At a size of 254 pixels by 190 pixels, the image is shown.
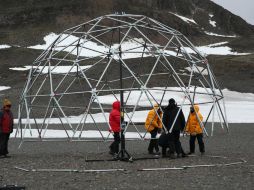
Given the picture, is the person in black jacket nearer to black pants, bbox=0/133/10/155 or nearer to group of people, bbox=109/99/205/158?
group of people, bbox=109/99/205/158

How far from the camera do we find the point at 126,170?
44.4 ft

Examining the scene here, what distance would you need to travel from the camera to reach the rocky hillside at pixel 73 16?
3531 inches

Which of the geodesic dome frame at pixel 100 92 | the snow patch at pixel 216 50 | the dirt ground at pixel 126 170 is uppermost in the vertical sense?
the snow patch at pixel 216 50

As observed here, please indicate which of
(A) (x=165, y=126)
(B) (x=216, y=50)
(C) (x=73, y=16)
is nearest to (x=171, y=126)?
(A) (x=165, y=126)

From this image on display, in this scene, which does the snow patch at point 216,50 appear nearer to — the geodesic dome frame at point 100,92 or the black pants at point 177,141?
the geodesic dome frame at point 100,92

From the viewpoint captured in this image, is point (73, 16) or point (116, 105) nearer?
point (116, 105)

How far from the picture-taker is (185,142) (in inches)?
899

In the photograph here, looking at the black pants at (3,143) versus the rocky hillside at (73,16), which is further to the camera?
the rocky hillside at (73,16)

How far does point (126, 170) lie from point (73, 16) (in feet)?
274

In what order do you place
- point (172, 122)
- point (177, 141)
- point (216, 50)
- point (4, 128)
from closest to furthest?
point (172, 122) < point (177, 141) < point (4, 128) < point (216, 50)

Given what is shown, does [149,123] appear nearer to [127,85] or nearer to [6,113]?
[6,113]

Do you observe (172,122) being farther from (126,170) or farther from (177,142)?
(126,170)

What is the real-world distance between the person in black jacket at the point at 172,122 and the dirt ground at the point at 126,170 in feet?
1.48

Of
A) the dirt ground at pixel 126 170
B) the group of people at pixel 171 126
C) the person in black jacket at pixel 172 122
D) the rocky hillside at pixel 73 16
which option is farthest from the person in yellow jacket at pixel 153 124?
the rocky hillside at pixel 73 16
